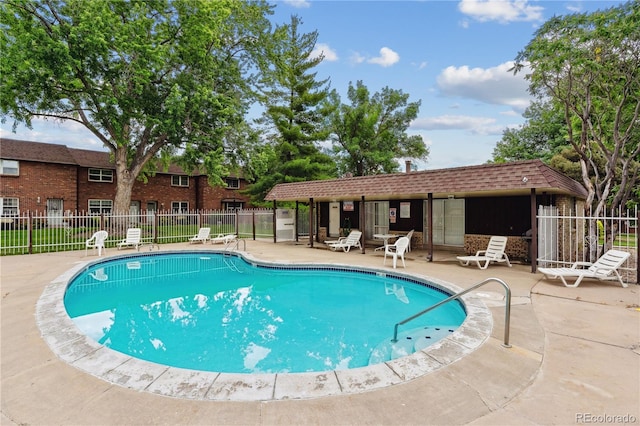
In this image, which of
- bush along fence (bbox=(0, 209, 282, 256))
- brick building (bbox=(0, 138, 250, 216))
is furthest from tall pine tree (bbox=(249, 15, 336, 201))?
brick building (bbox=(0, 138, 250, 216))

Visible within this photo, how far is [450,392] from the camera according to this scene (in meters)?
3.03

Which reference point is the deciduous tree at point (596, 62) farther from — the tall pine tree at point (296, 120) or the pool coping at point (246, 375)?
the tall pine tree at point (296, 120)

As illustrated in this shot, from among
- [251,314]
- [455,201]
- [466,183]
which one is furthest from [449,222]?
[251,314]

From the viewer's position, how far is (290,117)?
2450 centimetres

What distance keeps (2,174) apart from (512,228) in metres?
28.8

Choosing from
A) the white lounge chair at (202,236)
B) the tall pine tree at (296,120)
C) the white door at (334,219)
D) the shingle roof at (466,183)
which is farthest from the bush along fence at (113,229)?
the shingle roof at (466,183)

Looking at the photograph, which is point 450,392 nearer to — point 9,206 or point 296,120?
point 296,120

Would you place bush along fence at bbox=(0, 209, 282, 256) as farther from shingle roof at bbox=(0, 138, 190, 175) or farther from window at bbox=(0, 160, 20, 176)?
shingle roof at bbox=(0, 138, 190, 175)

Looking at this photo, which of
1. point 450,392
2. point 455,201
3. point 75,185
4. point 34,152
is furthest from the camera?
point 75,185

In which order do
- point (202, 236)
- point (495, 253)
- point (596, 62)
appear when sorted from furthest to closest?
point (202, 236) < point (495, 253) < point (596, 62)

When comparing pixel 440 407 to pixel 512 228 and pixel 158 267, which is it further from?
pixel 158 267

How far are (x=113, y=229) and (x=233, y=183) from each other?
49.8 feet

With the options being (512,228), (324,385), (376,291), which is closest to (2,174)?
(376,291)

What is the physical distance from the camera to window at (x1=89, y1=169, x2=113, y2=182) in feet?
80.3
